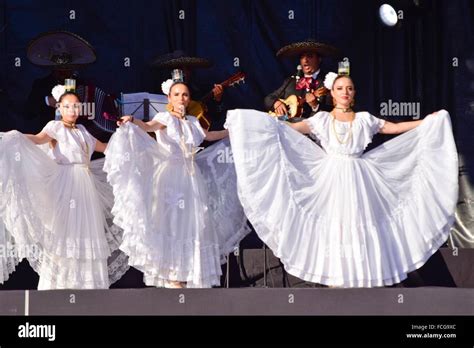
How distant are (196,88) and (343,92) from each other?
5.17ft

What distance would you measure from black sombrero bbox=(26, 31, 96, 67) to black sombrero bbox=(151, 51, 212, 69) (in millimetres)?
567

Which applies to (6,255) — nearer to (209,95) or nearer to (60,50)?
(60,50)

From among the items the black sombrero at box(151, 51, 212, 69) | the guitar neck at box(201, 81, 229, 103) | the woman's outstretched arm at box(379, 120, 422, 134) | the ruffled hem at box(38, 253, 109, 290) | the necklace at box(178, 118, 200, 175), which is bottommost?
the ruffled hem at box(38, 253, 109, 290)

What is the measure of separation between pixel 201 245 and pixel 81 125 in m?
1.31

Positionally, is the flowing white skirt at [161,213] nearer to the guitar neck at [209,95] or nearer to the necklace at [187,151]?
the necklace at [187,151]

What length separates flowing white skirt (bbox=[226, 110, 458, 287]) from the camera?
10258 millimetres

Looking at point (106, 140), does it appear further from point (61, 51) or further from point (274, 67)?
point (274, 67)

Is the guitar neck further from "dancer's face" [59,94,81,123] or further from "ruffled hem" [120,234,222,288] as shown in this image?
"ruffled hem" [120,234,222,288]

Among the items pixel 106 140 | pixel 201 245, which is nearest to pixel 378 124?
pixel 201 245

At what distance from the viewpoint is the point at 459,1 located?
1226 centimetres

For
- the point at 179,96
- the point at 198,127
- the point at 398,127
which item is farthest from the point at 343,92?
the point at 179,96

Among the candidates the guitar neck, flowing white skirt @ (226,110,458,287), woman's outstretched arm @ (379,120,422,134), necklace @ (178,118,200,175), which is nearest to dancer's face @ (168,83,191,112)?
necklace @ (178,118,200,175)

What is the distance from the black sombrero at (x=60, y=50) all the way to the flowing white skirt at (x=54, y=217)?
1.16 meters
